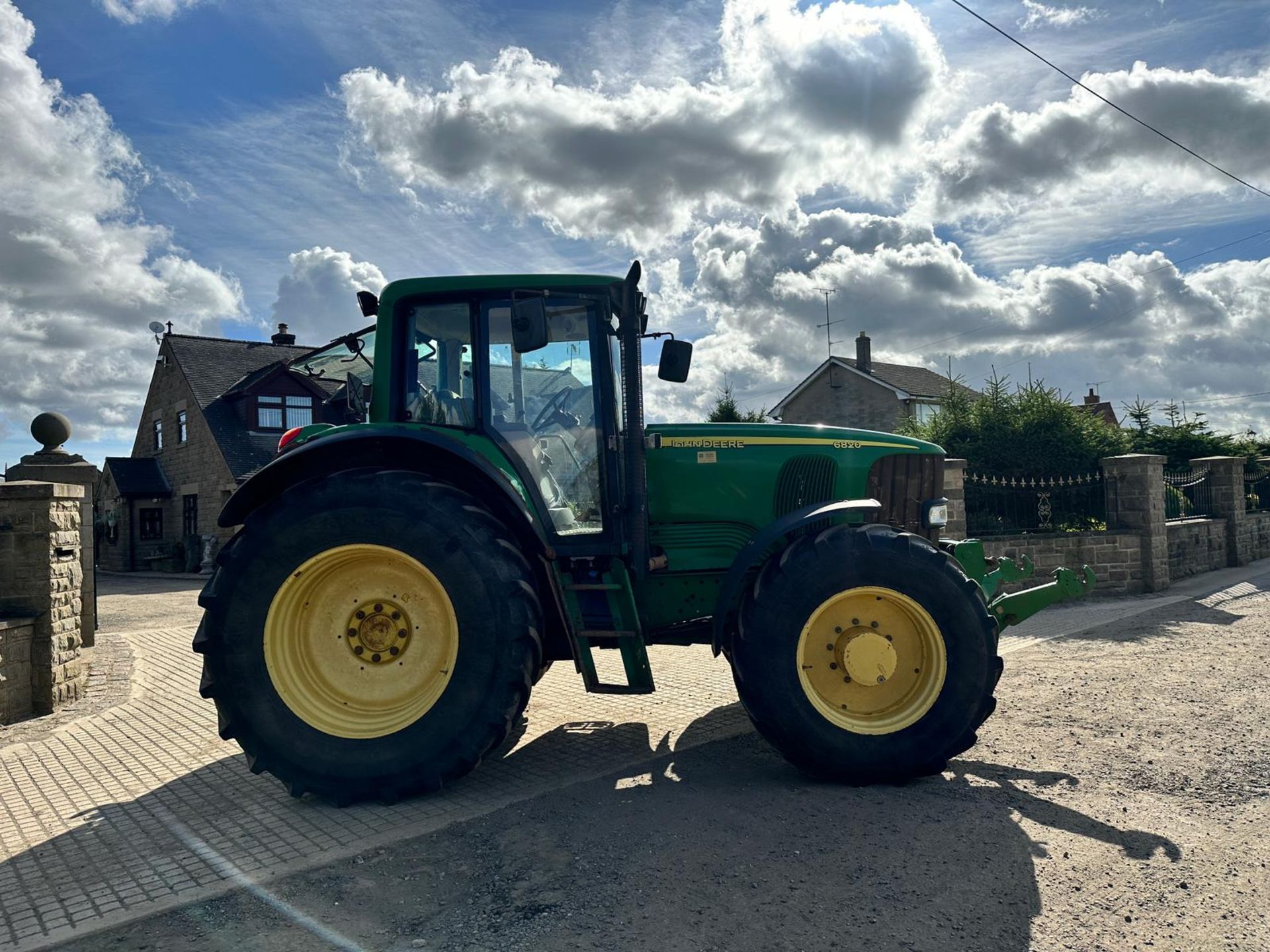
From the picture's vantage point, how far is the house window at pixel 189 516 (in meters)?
25.0

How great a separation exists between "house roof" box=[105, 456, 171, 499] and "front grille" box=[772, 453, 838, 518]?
26.1m

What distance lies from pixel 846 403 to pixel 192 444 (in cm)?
2295

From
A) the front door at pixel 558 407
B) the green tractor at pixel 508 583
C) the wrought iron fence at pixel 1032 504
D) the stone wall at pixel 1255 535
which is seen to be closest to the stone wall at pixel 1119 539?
the wrought iron fence at pixel 1032 504

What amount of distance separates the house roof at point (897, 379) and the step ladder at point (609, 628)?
87.9 ft

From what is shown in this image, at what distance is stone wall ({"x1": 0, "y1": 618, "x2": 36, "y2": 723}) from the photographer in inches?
223

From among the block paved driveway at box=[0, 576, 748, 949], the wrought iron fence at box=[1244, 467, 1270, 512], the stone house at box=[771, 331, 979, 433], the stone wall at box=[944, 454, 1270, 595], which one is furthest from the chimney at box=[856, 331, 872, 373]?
the block paved driveway at box=[0, 576, 748, 949]

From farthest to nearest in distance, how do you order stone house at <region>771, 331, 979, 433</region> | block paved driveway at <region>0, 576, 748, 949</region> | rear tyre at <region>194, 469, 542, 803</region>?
stone house at <region>771, 331, 979, 433</region>, rear tyre at <region>194, 469, 542, 803</region>, block paved driveway at <region>0, 576, 748, 949</region>

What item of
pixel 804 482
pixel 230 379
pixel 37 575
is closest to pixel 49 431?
pixel 37 575

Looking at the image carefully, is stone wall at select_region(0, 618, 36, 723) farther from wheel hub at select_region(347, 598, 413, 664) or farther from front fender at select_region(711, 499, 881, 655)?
front fender at select_region(711, 499, 881, 655)

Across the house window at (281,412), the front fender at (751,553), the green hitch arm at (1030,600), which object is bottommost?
the green hitch arm at (1030,600)

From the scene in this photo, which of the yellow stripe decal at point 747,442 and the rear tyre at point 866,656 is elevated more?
the yellow stripe decal at point 747,442

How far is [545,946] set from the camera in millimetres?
2656

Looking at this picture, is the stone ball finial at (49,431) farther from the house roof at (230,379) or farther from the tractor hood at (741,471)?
Result: the house roof at (230,379)

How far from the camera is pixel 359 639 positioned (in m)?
4.04
